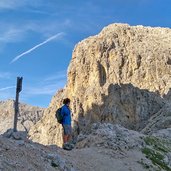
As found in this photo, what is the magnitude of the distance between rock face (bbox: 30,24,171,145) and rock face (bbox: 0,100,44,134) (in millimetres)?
57471

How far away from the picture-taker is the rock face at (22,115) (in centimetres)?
17888

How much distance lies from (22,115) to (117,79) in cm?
8803

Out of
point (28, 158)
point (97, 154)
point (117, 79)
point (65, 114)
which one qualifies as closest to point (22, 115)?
point (117, 79)

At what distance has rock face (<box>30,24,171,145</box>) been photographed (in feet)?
297

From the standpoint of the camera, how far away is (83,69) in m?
111

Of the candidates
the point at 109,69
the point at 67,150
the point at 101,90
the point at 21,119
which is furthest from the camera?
the point at 21,119

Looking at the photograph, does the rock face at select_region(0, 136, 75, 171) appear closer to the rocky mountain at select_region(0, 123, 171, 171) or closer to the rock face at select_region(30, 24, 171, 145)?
the rocky mountain at select_region(0, 123, 171, 171)

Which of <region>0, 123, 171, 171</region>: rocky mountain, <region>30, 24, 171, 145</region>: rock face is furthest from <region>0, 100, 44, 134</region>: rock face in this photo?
<region>0, 123, 171, 171</region>: rocky mountain

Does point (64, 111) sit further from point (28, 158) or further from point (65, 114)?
point (28, 158)

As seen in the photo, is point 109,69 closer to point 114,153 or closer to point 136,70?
point 136,70

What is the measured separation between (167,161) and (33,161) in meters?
8.26

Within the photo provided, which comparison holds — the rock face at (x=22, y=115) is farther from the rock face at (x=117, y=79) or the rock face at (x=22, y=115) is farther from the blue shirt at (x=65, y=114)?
the blue shirt at (x=65, y=114)

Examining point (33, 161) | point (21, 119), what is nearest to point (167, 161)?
point (33, 161)

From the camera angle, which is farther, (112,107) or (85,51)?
(85,51)
